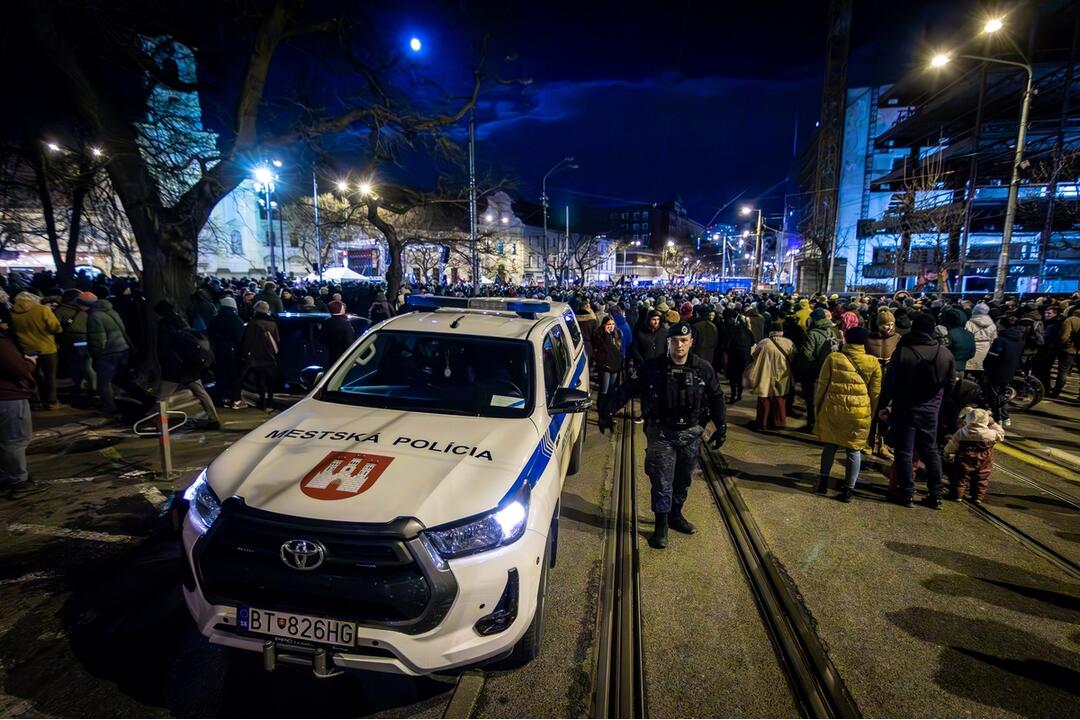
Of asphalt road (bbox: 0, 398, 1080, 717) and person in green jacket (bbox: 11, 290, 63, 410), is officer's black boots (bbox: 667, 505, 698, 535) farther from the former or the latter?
person in green jacket (bbox: 11, 290, 63, 410)

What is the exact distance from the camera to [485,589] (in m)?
2.51

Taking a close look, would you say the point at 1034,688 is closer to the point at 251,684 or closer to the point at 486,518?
the point at 486,518

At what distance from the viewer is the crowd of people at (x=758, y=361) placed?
5152 mm

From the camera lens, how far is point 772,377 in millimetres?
7992

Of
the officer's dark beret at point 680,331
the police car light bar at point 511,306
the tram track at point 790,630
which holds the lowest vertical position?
A: the tram track at point 790,630

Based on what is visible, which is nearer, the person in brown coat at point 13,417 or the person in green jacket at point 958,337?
the person in brown coat at point 13,417

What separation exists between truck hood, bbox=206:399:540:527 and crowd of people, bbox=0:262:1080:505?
1.99 meters

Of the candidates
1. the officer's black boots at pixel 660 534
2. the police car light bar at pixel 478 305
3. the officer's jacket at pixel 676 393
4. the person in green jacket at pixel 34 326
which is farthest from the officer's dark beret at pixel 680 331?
the person in green jacket at pixel 34 326

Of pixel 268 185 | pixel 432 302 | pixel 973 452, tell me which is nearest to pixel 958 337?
pixel 973 452

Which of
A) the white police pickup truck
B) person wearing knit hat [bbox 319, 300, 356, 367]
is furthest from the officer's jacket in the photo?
person wearing knit hat [bbox 319, 300, 356, 367]

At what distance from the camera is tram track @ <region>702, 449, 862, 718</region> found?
9.26 ft

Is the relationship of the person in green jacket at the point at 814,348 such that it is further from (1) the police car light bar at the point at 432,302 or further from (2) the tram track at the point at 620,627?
(1) the police car light bar at the point at 432,302

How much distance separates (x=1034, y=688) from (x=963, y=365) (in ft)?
20.5

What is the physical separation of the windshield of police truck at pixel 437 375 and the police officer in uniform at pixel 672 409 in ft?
3.27
